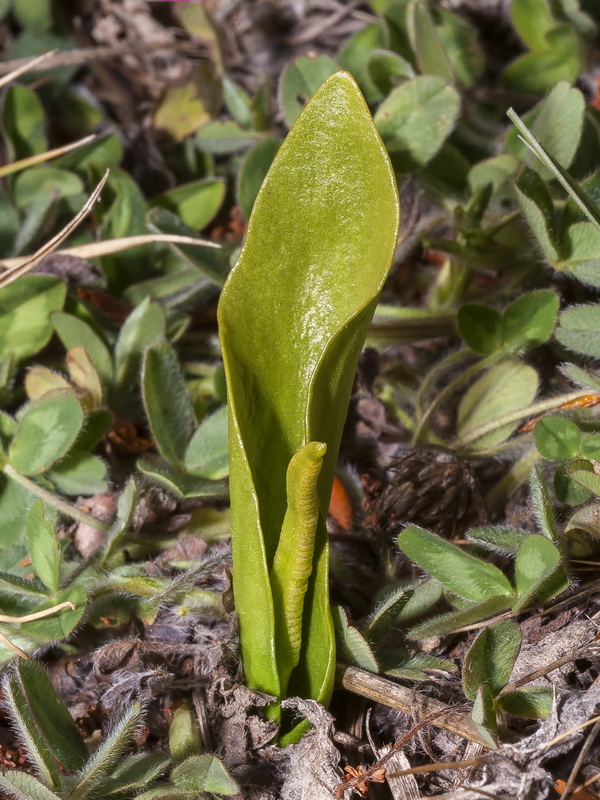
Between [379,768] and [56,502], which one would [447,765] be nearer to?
[379,768]

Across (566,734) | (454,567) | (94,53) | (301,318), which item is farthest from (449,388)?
(94,53)

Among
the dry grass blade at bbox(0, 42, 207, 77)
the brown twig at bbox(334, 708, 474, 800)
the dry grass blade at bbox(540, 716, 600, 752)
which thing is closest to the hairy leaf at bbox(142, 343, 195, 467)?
the brown twig at bbox(334, 708, 474, 800)

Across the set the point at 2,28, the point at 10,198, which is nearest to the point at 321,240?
the point at 10,198

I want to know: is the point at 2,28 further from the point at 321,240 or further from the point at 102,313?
the point at 321,240

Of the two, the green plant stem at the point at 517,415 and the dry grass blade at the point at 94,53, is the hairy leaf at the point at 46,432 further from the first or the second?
the dry grass blade at the point at 94,53

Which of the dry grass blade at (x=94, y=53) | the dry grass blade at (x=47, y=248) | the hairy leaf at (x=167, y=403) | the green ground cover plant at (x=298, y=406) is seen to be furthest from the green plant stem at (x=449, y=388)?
the dry grass blade at (x=94, y=53)

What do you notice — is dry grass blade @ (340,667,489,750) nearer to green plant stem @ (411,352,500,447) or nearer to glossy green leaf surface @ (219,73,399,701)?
glossy green leaf surface @ (219,73,399,701)
